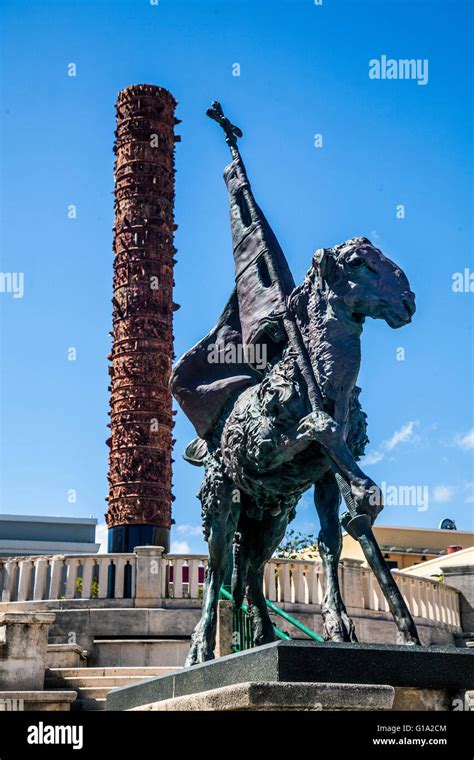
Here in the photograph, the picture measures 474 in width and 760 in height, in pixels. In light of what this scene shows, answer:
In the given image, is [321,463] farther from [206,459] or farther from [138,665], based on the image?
[138,665]

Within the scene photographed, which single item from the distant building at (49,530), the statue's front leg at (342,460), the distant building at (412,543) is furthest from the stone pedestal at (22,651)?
the distant building at (49,530)

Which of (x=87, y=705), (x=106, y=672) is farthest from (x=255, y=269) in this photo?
(x=106, y=672)

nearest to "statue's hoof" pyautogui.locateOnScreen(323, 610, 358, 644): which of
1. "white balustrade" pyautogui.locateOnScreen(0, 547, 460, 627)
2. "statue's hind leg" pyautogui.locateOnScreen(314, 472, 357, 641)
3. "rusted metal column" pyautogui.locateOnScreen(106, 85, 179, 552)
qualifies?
"statue's hind leg" pyautogui.locateOnScreen(314, 472, 357, 641)

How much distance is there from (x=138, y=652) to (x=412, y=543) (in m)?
14.7

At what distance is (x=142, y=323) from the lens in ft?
66.7

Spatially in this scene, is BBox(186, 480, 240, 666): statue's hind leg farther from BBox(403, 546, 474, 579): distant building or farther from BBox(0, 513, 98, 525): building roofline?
BBox(0, 513, 98, 525): building roofline

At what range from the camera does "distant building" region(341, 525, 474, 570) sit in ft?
78.4

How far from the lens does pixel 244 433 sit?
5.33 metres

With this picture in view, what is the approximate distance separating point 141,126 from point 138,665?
13988 mm

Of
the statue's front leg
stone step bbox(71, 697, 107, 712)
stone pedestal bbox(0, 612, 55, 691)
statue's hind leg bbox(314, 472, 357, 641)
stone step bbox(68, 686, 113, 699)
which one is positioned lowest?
stone step bbox(71, 697, 107, 712)

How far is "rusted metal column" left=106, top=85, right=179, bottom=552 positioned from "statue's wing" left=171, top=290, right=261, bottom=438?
44.2 ft
